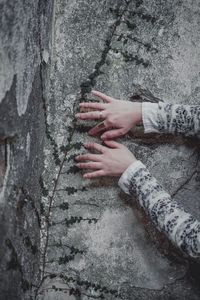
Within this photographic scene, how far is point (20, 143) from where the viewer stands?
3.90 ft

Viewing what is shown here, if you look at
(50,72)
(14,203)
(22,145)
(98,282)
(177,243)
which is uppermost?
(50,72)

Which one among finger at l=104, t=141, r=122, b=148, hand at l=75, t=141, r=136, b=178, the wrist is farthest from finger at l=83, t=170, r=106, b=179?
the wrist

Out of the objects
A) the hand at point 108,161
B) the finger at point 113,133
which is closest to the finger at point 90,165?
the hand at point 108,161

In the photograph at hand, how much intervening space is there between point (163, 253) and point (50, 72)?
793mm

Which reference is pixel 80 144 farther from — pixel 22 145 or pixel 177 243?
pixel 177 243

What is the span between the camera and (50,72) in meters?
1.56

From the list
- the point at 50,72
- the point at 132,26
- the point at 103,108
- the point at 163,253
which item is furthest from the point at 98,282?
the point at 132,26

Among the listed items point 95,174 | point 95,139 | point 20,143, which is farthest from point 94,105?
point 20,143

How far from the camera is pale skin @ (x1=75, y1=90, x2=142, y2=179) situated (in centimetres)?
144

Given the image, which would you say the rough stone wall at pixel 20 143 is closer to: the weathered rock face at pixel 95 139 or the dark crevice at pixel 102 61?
the weathered rock face at pixel 95 139

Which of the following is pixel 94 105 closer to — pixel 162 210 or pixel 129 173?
pixel 129 173

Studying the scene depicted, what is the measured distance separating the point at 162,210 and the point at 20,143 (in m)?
0.51

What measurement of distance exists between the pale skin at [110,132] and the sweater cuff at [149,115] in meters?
0.02

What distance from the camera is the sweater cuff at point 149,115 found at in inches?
58.0
